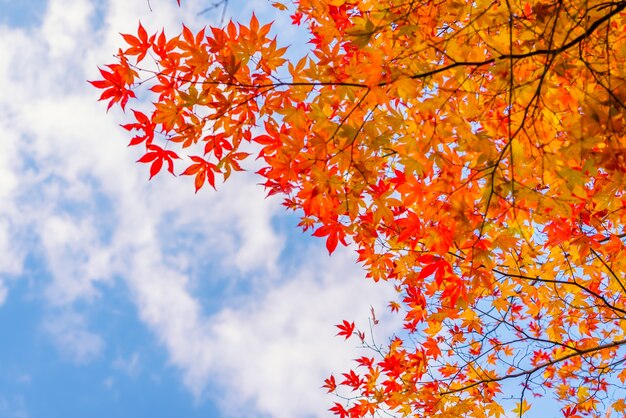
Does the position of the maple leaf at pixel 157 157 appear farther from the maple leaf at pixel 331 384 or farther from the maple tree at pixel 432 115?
the maple leaf at pixel 331 384

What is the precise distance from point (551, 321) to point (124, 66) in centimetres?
470

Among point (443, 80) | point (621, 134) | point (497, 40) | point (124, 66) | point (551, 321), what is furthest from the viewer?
point (551, 321)

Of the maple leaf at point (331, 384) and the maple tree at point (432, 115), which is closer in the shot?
the maple tree at point (432, 115)

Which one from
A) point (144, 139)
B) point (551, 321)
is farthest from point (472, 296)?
point (144, 139)

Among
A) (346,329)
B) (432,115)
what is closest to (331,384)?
(346,329)

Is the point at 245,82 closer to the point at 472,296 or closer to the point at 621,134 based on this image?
the point at 621,134

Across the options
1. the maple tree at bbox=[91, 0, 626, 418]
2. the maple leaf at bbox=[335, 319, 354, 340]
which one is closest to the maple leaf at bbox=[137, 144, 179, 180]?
the maple tree at bbox=[91, 0, 626, 418]

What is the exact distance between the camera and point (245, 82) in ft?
9.52

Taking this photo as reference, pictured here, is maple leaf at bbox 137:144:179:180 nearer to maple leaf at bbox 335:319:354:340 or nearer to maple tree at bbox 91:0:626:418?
maple tree at bbox 91:0:626:418

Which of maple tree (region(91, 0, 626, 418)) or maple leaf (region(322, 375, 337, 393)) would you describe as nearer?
maple tree (region(91, 0, 626, 418))

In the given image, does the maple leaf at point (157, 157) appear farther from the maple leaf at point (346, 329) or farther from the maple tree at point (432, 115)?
the maple leaf at point (346, 329)

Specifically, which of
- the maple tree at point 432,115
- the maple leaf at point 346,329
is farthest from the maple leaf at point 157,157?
the maple leaf at point 346,329

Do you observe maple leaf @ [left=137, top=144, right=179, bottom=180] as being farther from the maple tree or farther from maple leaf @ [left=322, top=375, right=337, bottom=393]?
maple leaf @ [left=322, top=375, right=337, bottom=393]

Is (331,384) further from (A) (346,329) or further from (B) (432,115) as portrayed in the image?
(B) (432,115)
